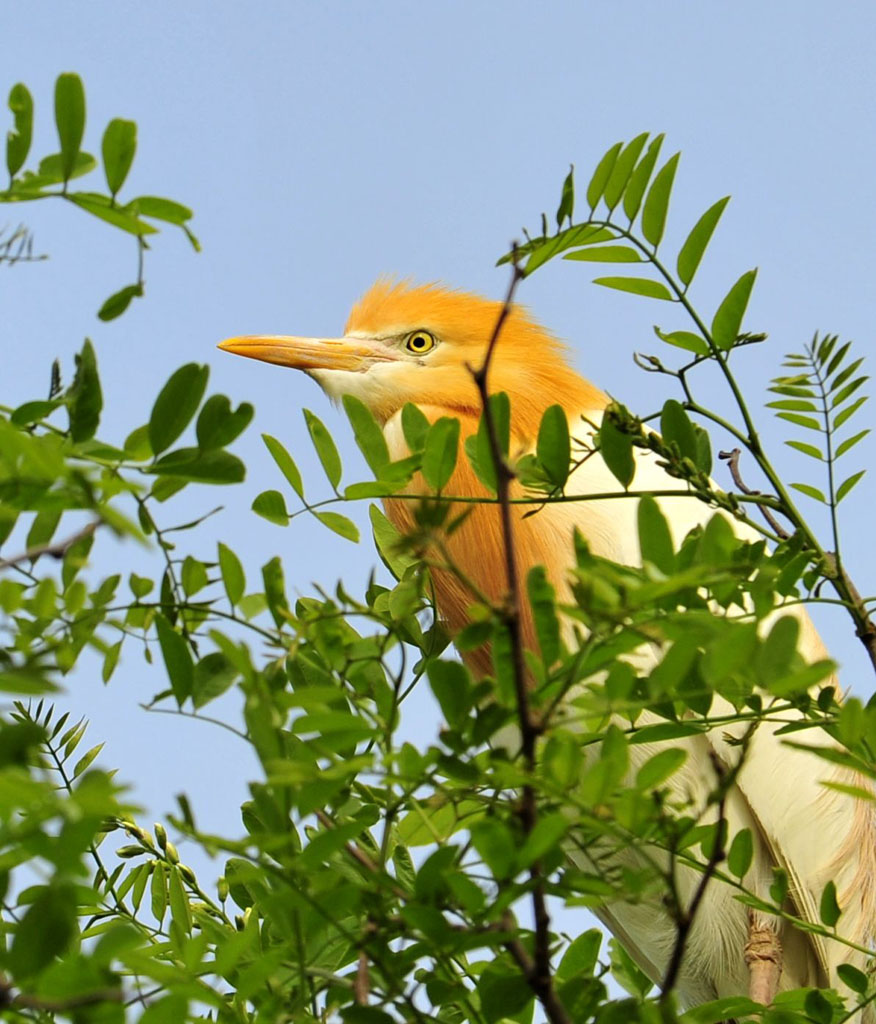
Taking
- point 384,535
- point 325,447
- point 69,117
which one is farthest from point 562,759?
point 384,535

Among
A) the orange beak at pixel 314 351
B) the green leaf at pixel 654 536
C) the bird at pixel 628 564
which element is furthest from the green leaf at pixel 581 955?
the orange beak at pixel 314 351

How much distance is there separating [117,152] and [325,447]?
1.63 ft

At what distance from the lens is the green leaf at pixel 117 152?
0.94 metres

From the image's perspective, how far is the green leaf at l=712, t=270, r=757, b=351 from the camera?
1431 mm

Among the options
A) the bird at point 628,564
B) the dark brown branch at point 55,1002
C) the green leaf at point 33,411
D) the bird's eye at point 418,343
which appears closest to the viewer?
the dark brown branch at point 55,1002

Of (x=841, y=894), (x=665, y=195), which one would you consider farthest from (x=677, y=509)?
(x=665, y=195)

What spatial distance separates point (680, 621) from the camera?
804mm

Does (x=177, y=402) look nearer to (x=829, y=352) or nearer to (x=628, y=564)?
(x=829, y=352)

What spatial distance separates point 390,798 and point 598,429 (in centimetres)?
47

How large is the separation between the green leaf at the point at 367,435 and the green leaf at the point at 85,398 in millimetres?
443

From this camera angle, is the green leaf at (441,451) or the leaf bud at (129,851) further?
the leaf bud at (129,851)

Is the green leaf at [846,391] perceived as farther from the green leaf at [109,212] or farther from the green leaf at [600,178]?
the green leaf at [109,212]

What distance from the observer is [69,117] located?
3.04 feet

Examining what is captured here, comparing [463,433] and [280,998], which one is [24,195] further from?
[463,433]
